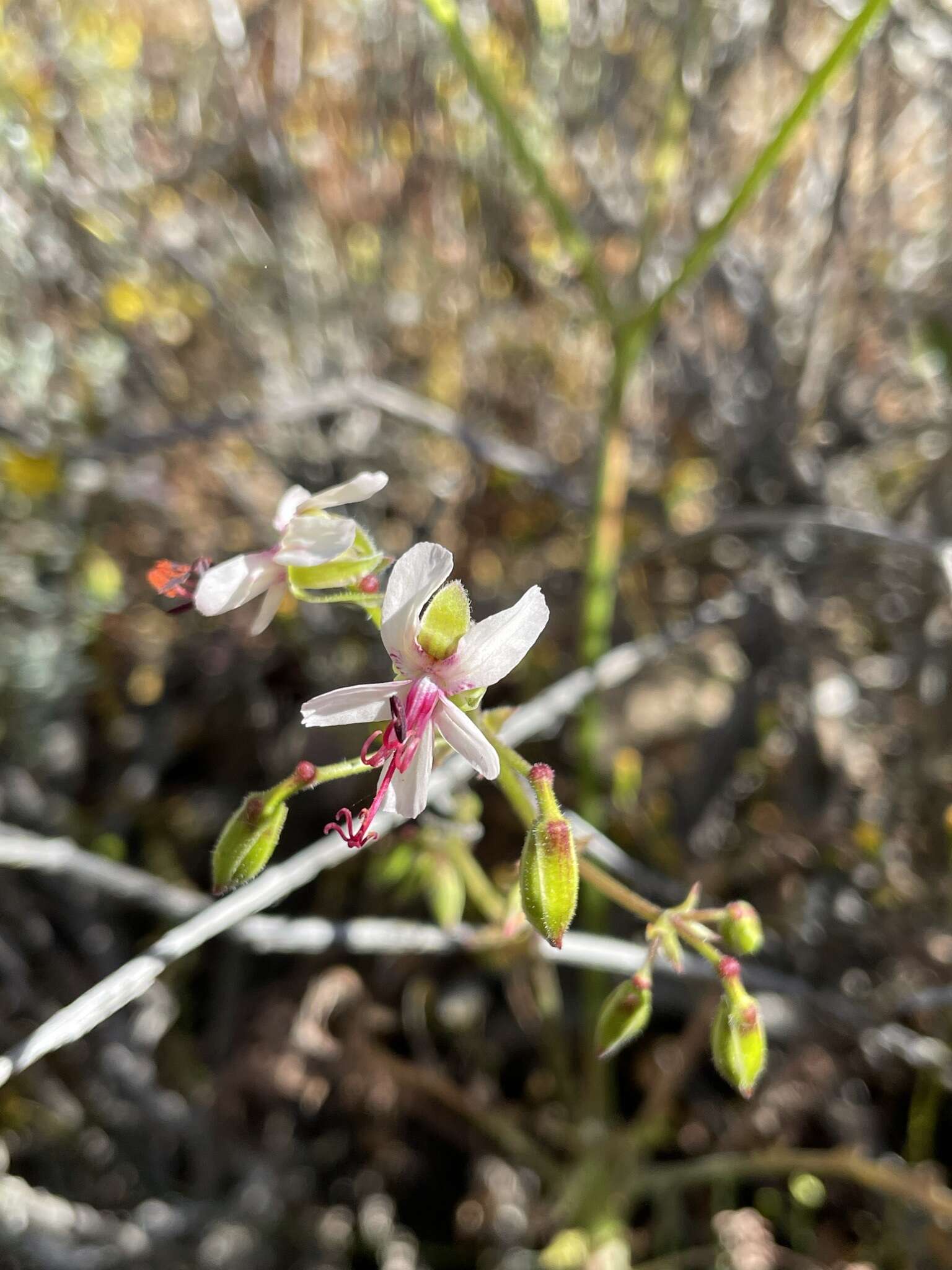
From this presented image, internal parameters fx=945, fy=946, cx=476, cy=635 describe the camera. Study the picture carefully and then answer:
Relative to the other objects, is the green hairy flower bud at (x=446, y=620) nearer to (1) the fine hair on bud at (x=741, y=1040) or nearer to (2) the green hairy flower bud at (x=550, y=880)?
(2) the green hairy flower bud at (x=550, y=880)

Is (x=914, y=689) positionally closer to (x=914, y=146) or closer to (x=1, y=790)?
(x=914, y=146)

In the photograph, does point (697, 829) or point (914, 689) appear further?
point (697, 829)

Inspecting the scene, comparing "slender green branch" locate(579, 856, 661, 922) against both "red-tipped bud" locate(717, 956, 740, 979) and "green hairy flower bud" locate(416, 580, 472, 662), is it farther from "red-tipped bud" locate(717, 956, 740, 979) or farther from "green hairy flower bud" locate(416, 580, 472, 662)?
"green hairy flower bud" locate(416, 580, 472, 662)

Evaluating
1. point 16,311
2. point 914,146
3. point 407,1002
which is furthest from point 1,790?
point 914,146

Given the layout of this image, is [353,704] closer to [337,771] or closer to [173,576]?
[337,771]

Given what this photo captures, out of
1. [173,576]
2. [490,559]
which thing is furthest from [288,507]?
[490,559]

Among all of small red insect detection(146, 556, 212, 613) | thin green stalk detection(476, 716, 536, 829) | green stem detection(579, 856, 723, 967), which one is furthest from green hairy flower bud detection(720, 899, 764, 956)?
small red insect detection(146, 556, 212, 613)

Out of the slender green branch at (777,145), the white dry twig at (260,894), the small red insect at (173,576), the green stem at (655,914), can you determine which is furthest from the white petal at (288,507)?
the slender green branch at (777,145)
